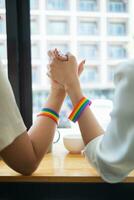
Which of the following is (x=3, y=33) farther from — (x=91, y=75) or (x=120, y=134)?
(x=120, y=134)

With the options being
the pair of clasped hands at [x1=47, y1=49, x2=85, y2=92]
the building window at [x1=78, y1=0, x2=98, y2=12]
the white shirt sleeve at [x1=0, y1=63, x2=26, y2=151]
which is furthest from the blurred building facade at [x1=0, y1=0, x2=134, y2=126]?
the white shirt sleeve at [x1=0, y1=63, x2=26, y2=151]

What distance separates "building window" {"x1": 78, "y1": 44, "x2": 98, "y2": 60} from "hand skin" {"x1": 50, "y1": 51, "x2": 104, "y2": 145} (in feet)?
1.24

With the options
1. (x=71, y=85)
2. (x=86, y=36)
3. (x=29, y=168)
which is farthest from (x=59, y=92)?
(x=86, y=36)

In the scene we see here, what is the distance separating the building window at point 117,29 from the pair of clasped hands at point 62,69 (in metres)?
0.45

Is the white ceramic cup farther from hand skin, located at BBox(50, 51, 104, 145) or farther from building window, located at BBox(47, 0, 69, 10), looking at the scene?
building window, located at BBox(47, 0, 69, 10)

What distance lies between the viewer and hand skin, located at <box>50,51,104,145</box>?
36.4 inches

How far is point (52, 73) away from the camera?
3.53ft

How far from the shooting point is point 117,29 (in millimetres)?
1462

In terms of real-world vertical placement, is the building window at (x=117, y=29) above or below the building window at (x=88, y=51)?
above

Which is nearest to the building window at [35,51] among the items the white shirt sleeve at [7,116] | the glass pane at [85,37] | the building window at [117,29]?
the glass pane at [85,37]

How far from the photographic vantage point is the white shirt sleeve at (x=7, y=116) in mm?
808

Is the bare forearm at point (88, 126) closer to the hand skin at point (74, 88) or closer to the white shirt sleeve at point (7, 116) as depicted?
the hand skin at point (74, 88)
